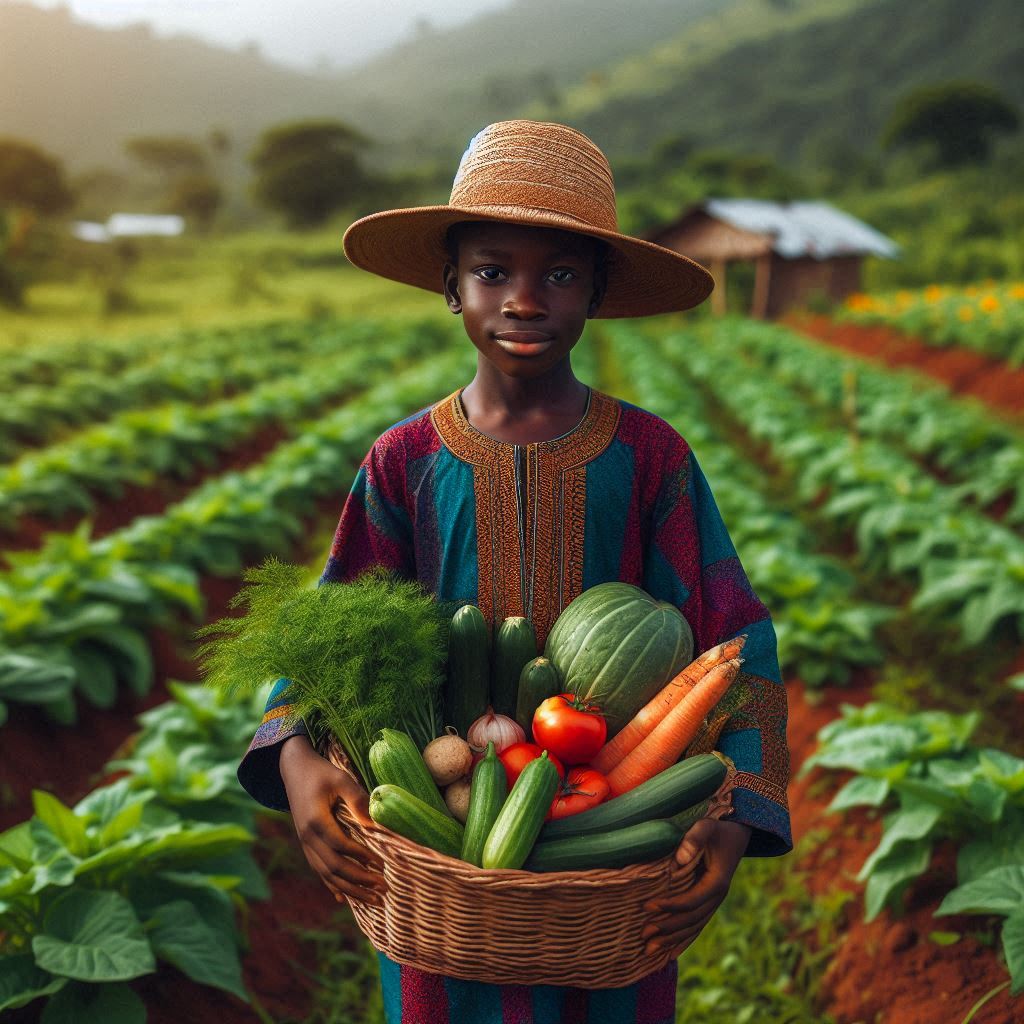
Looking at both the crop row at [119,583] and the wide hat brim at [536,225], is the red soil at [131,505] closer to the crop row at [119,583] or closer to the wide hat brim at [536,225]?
the crop row at [119,583]

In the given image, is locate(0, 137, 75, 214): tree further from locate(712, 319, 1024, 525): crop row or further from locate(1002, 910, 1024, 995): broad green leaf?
locate(1002, 910, 1024, 995): broad green leaf

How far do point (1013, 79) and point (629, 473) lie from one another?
9106 cm

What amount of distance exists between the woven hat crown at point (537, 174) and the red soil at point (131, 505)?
4686 mm

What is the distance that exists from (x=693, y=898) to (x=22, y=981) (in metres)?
1.83

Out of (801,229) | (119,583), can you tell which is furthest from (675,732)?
(801,229)

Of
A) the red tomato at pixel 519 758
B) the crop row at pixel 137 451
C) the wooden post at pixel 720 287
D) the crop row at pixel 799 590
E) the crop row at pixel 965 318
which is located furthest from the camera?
the wooden post at pixel 720 287

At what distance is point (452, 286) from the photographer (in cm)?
184

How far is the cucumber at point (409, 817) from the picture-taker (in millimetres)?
1397

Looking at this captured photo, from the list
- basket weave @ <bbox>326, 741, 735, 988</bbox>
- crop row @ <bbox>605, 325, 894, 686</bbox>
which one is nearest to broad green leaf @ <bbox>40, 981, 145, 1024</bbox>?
basket weave @ <bbox>326, 741, 735, 988</bbox>

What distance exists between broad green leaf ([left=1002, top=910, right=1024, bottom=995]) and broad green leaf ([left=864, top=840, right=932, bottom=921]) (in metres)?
0.52

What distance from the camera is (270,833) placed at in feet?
11.6

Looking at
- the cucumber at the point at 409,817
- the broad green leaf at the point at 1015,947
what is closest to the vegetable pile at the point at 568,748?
the cucumber at the point at 409,817

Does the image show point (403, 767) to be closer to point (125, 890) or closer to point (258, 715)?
point (125, 890)

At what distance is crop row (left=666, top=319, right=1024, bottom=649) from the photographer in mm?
4848
